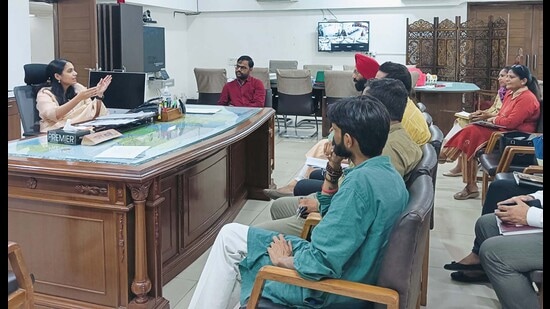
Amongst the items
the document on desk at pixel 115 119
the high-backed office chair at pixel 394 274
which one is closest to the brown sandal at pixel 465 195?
the document on desk at pixel 115 119

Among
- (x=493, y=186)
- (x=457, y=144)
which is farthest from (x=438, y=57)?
(x=493, y=186)

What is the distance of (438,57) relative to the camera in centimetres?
876

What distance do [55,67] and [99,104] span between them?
16.8 inches

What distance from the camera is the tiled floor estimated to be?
2.75m

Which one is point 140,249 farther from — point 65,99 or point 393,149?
point 65,99

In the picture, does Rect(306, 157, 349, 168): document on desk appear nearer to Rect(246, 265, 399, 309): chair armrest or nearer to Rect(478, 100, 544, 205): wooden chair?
Rect(478, 100, 544, 205): wooden chair

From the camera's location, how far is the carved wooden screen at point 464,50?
8.49 metres

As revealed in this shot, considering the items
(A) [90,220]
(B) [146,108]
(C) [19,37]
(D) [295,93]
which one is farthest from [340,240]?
(D) [295,93]

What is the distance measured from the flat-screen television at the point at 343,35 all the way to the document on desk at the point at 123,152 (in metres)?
7.57

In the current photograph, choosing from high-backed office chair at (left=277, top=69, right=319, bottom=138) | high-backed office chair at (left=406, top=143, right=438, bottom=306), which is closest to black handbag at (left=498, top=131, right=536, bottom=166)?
high-backed office chair at (left=406, top=143, right=438, bottom=306)

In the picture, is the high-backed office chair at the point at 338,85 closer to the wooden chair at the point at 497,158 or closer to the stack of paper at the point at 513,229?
the wooden chair at the point at 497,158

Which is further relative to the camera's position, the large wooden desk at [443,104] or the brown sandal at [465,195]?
the large wooden desk at [443,104]

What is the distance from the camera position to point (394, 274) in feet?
5.26
